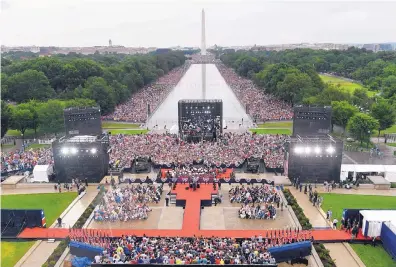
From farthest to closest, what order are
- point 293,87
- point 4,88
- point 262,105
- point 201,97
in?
1. point 201,97
2. point 262,105
3. point 293,87
4. point 4,88

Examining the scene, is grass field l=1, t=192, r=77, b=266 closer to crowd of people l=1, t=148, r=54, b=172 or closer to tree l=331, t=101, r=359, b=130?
crowd of people l=1, t=148, r=54, b=172

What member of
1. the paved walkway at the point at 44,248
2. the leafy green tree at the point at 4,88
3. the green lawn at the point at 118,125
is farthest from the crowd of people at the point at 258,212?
the leafy green tree at the point at 4,88

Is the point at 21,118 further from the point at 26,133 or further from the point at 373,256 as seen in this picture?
the point at 373,256

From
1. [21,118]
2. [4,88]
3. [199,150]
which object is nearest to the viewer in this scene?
[199,150]

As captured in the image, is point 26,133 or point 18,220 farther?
point 26,133

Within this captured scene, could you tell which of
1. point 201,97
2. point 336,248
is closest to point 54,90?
point 201,97

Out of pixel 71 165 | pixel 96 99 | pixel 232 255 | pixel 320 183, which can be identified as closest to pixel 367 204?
pixel 320 183

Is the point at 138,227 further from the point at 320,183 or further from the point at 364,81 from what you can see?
the point at 364,81
